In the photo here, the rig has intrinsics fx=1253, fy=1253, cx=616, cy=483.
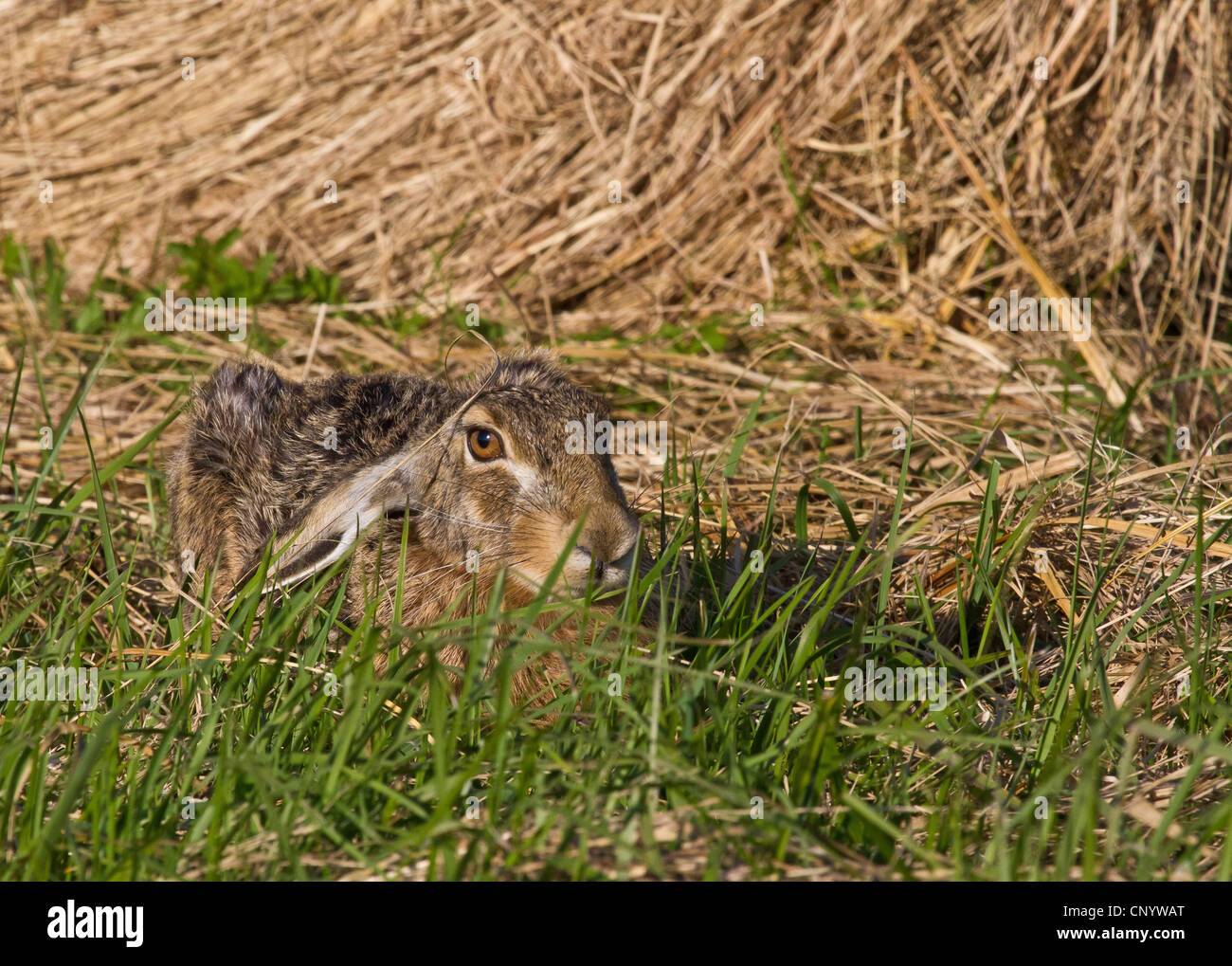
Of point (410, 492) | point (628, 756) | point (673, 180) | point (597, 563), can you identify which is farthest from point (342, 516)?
point (673, 180)

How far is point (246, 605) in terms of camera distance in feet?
12.4

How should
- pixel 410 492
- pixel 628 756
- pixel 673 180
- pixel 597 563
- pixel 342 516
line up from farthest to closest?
pixel 673 180
pixel 410 492
pixel 342 516
pixel 597 563
pixel 628 756

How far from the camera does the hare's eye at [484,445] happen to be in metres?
4.18

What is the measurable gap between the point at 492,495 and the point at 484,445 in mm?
178

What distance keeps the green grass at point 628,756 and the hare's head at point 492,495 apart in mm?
204

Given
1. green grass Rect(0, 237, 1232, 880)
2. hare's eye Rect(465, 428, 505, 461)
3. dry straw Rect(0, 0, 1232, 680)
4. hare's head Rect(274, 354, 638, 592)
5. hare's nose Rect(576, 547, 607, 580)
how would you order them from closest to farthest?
green grass Rect(0, 237, 1232, 880)
hare's nose Rect(576, 547, 607, 580)
hare's head Rect(274, 354, 638, 592)
hare's eye Rect(465, 428, 505, 461)
dry straw Rect(0, 0, 1232, 680)

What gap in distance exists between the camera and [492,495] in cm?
415

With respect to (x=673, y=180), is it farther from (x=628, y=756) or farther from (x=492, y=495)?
(x=628, y=756)

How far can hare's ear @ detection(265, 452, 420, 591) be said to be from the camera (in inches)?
157

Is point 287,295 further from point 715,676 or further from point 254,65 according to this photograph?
point 715,676

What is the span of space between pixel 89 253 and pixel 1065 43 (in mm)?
6313

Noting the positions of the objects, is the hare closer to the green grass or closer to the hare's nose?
the hare's nose

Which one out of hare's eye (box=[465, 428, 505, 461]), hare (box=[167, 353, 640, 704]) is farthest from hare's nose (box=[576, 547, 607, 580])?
hare's eye (box=[465, 428, 505, 461])

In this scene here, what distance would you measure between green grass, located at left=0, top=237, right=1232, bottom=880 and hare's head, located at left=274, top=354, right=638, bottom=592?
20 cm
